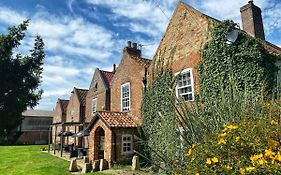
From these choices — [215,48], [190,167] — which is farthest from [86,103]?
[190,167]

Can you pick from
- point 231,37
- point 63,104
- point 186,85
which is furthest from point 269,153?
point 63,104

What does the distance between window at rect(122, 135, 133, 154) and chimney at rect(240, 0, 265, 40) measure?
11.2 m

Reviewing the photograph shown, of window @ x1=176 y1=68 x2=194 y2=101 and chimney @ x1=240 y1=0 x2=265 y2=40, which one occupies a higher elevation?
chimney @ x1=240 y1=0 x2=265 y2=40

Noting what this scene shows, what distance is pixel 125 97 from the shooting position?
814 inches

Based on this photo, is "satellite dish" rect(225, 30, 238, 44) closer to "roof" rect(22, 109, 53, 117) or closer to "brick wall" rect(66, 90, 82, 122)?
"brick wall" rect(66, 90, 82, 122)

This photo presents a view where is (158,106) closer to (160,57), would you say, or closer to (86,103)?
(160,57)

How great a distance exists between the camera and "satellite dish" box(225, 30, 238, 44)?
11.9 metres

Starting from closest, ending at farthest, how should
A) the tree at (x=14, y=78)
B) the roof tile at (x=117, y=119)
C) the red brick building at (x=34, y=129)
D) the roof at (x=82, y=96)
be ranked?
1. the tree at (x=14, y=78)
2. the roof tile at (x=117, y=119)
3. the roof at (x=82, y=96)
4. the red brick building at (x=34, y=129)

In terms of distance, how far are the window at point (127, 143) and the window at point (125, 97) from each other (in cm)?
315

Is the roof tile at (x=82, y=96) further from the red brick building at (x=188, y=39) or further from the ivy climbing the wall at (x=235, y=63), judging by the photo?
the ivy climbing the wall at (x=235, y=63)

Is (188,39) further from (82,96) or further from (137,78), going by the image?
A: (82,96)

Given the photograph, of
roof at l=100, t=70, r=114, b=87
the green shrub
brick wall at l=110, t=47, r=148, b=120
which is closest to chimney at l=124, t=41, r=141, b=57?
brick wall at l=110, t=47, r=148, b=120

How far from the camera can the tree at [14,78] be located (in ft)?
18.1

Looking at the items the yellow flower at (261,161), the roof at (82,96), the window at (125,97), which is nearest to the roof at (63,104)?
the roof at (82,96)
